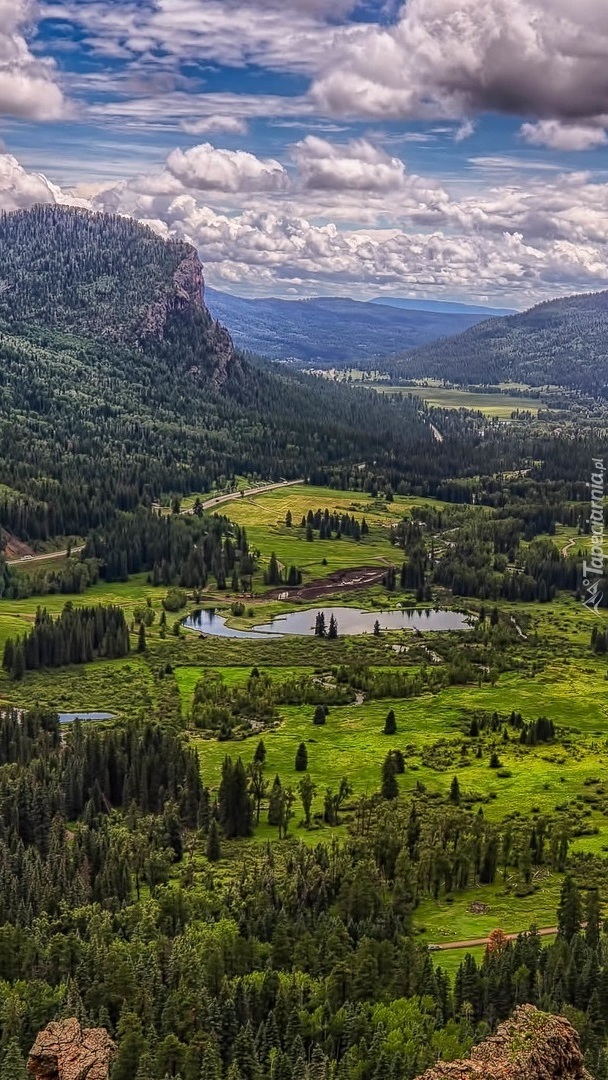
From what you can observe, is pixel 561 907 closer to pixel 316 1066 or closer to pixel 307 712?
pixel 316 1066

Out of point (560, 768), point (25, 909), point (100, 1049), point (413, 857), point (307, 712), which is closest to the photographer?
point (100, 1049)

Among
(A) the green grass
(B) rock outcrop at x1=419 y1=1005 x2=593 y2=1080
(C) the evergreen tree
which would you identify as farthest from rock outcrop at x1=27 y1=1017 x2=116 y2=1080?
(C) the evergreen tree

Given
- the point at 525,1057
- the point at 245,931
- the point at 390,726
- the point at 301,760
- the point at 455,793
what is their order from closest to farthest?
the point at 525,1057
the point at 245,931
the point at 455,793
the point at 301,760
the point at 390,726

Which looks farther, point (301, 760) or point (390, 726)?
point (390, 726)

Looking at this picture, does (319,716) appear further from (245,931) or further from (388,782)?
(245,931)

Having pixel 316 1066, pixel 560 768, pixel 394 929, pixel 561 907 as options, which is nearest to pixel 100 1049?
pixel 316 1066

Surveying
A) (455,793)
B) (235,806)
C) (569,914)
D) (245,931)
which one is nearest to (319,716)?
(455,793)

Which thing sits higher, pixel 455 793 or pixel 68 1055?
pixel 68 1055

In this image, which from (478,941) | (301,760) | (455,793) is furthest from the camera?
(301,760)
